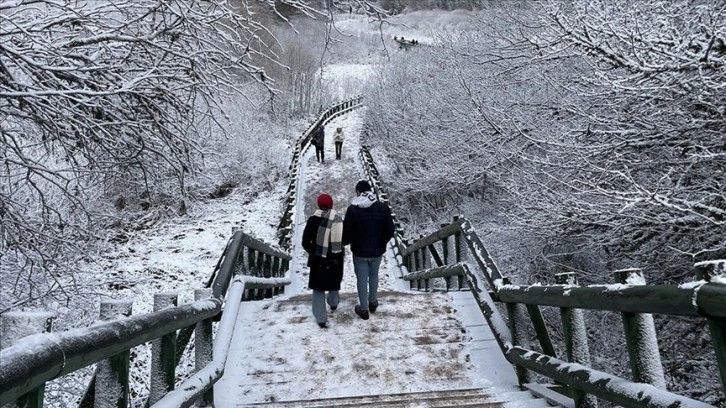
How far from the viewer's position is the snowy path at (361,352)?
13.4ft

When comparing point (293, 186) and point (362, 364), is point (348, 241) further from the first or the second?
point (293, 186)

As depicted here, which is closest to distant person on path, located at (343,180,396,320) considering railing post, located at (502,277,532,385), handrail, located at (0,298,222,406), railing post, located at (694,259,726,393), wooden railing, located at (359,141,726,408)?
wooden railing, located at (359,141,726,408)

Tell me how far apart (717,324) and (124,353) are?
8.08 ft

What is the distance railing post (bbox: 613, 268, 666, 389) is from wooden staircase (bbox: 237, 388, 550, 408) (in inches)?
43.5

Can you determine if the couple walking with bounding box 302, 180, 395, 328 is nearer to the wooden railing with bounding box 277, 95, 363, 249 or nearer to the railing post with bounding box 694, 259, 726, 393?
the railing post with bounding box 694, 259, 726, 393

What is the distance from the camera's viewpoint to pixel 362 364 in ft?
14.6

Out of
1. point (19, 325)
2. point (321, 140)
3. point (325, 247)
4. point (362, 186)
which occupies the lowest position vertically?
point (19, 325)

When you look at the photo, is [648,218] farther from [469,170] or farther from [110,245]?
[110,245]

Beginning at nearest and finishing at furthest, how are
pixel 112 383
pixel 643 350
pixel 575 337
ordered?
pixel 112 383 → pixel 643 350 → pixel 575 337

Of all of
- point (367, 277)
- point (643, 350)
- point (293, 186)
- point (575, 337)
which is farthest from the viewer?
point (293, 186)

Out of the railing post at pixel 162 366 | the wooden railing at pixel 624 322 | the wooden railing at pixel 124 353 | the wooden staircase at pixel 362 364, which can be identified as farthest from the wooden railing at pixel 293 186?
the railing post at pixel 162 366

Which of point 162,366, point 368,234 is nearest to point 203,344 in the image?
point 162,366

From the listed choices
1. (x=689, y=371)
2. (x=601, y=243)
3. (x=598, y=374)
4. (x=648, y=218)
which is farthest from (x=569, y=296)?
(x=689, y=371)

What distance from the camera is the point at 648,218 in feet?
21.6
